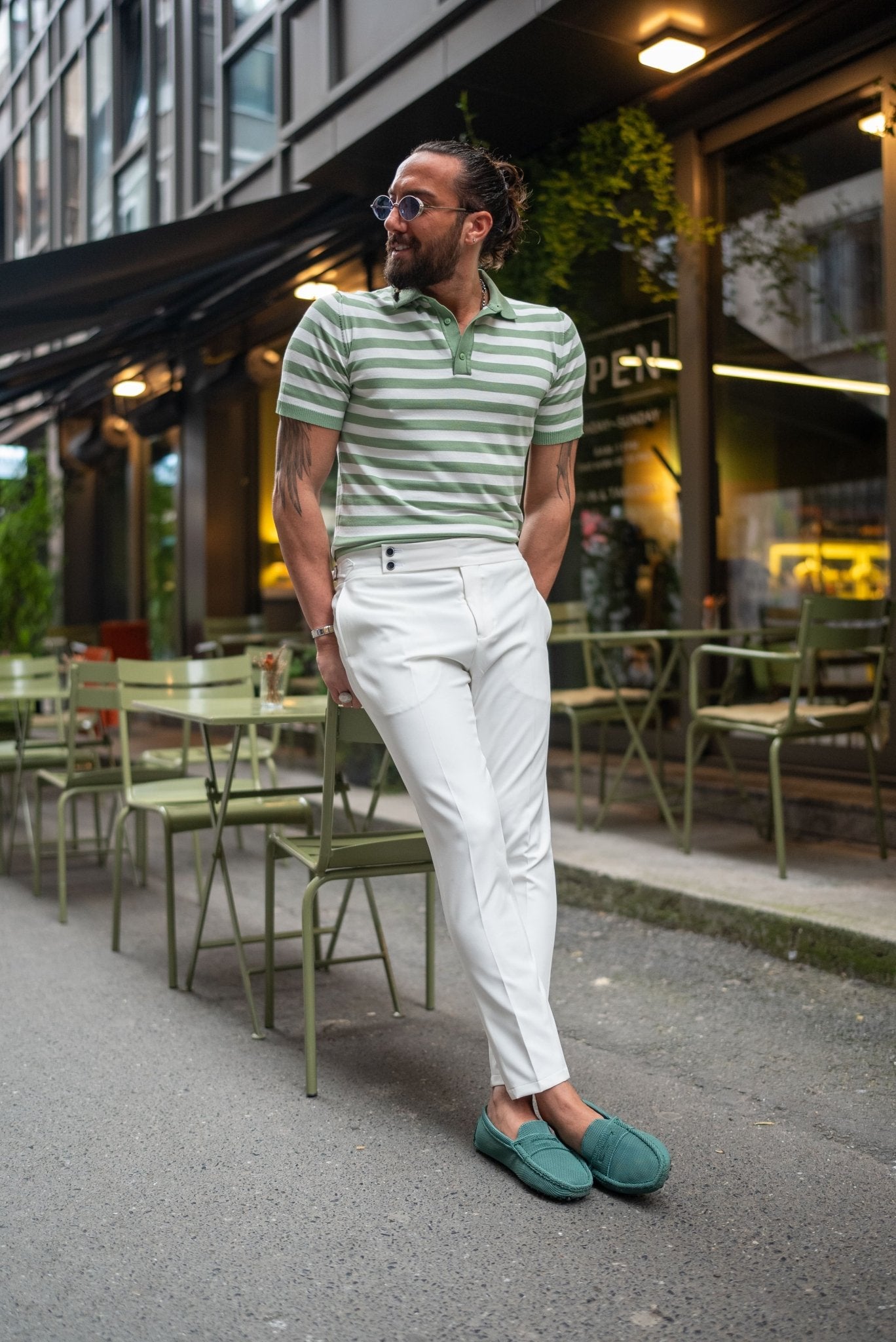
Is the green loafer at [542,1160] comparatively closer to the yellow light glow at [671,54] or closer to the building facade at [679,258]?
the building facade at [679,258]

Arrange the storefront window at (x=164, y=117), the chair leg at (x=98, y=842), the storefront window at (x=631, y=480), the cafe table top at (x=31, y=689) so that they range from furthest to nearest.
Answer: the storefront window at (x=164, y=117), the storefront window at (x=631, y=480), the chair leg at (x=98, y=842), the cafe table top at (x=31, y=689)

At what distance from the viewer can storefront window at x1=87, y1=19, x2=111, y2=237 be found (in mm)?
13242

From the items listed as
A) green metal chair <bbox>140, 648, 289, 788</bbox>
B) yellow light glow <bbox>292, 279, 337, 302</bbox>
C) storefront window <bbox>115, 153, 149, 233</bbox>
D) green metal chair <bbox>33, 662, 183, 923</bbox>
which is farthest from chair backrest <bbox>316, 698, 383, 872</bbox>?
storefront window <bbox>115, 153, 149, 233</bbox>

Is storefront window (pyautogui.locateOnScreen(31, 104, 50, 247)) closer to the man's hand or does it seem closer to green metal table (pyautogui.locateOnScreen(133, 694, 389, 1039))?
green metal table (pyautogui.locateOnScreen(133, 694, 389, 1039))

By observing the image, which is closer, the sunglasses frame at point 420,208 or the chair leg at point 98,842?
the sunglasses frame at point 420,208

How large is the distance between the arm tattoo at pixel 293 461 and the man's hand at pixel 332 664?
0.84 ft

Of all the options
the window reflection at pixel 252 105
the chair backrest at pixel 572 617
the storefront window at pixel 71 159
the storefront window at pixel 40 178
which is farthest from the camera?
the storefront window at pixel 40 178

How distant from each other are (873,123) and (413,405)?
4.21 metres

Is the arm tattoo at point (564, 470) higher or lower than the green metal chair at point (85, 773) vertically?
higher

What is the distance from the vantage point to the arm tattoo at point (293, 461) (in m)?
2.37

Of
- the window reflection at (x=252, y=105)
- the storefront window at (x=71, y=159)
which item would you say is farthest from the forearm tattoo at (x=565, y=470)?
the storefront window at (x=71, y=159)

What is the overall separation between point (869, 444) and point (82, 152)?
11358 millimetres

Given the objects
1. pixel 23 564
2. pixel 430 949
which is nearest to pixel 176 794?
pixel 430 949

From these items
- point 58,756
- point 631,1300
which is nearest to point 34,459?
point 58,756
